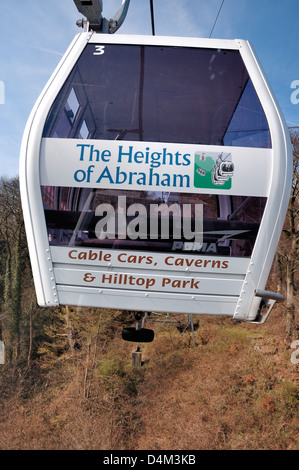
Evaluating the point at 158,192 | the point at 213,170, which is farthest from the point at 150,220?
the point at 213,170

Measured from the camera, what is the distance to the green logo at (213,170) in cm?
188

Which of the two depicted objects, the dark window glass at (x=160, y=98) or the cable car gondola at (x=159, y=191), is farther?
the dark window glass at (x=160, y=98)

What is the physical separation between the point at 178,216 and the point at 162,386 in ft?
Answer: 82.1

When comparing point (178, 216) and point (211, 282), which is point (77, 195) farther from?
point (211, 282)

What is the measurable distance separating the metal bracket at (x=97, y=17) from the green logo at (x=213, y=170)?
1545 mm

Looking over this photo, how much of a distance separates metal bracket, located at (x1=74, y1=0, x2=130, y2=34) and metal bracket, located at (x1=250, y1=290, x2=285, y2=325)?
2.30m

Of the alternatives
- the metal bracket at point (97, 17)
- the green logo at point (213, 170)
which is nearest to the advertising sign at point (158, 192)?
the green logo at point (213, 170)

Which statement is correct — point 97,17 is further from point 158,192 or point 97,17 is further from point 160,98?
point 158,192

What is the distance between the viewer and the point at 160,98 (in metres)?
2.10

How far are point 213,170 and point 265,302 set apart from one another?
82 cm

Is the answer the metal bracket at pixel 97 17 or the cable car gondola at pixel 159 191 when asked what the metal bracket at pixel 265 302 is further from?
the metal bracket at pixel 97 17

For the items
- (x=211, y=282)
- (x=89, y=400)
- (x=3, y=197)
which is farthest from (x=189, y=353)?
(x=211, y=282)

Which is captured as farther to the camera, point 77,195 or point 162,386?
point 162,386

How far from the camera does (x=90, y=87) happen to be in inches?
84.2
